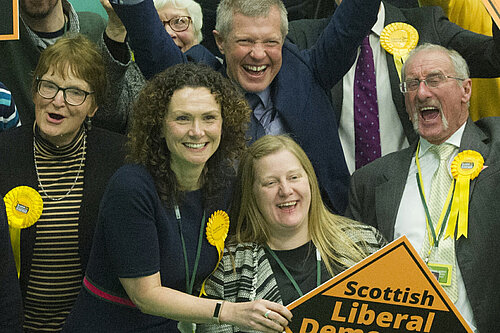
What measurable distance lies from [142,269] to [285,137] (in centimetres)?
85

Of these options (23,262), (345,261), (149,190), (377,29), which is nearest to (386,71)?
(377,29)

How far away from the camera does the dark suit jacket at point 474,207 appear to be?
3.01 m

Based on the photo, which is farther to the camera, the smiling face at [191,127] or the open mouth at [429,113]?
the open mouth at [429,113]

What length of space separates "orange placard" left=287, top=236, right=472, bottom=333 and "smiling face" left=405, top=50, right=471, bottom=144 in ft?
2.98

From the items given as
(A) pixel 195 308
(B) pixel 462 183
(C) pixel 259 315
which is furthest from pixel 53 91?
(B) pixel 462 183

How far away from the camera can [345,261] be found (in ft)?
9.57

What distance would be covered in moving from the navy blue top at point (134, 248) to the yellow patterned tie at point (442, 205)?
897 mm

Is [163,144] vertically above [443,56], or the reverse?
[443,56]

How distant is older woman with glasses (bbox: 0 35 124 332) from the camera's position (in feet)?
9.77

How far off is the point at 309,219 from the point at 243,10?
908 millimetres

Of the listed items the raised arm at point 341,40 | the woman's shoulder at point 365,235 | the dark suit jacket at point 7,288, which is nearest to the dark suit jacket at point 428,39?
the raised arm at point 341,40

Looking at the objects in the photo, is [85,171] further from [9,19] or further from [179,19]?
[179,19]

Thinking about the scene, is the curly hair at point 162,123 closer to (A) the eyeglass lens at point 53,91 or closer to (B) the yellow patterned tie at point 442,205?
A: (A) the eyeglass lens at point 53,91

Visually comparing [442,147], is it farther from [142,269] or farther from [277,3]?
[142,269]
